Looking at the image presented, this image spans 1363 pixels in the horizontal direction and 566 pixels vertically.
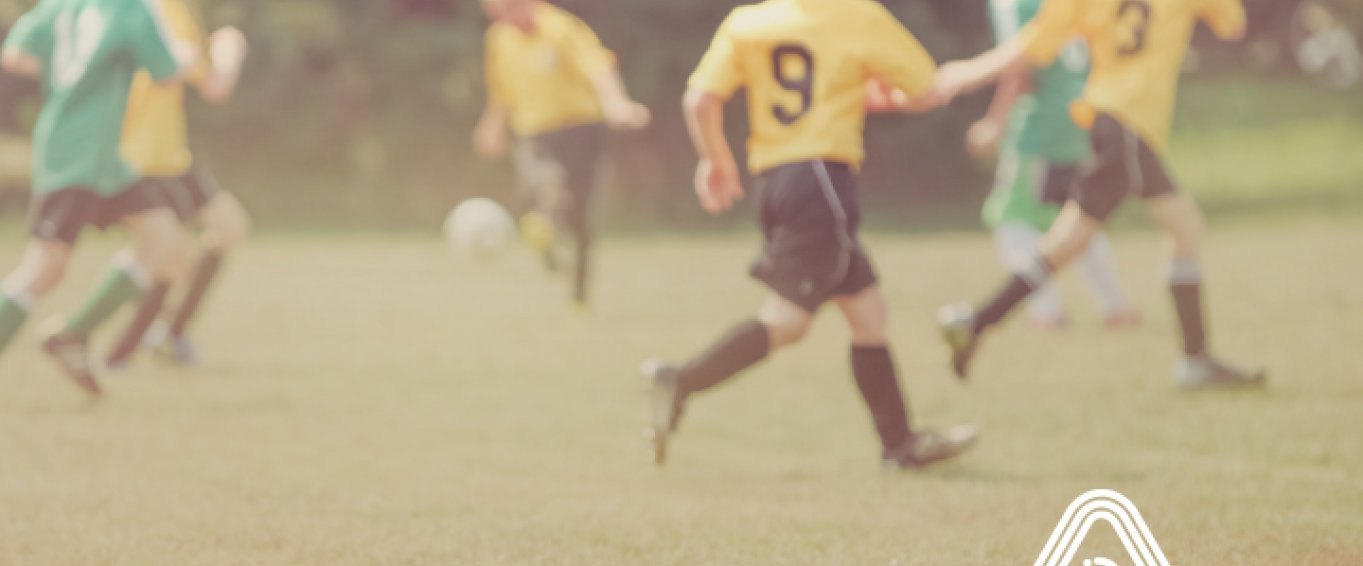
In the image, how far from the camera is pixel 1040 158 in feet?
30.3

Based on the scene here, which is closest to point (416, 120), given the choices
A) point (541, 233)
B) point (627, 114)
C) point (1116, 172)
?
point (541, 233)

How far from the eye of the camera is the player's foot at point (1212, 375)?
6.82m

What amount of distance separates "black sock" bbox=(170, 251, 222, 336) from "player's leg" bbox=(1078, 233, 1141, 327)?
436 centimetres

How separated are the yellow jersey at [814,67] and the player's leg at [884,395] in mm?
451

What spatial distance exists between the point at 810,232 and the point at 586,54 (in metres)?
5.12

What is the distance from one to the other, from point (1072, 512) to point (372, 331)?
560cm

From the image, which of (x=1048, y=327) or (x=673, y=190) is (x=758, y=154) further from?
(x=673, y=190)

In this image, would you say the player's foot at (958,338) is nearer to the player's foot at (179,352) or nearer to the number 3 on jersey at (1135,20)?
the number 3 on jersey at (1135,20)

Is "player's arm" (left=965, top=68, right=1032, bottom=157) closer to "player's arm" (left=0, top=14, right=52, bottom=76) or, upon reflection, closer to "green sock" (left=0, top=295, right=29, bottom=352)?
"player's arm" (left=0, top=14, right=52, bottom=76)

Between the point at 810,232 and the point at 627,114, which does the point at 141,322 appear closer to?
the point at 627,114

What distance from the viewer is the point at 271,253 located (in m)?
14.8

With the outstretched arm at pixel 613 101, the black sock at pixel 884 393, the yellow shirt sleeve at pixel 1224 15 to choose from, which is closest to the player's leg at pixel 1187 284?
the yellow shirt sleeve at pixel 1224 15

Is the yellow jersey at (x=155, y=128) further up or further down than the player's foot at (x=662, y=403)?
further up

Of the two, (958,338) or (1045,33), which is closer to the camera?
(1045,33)
